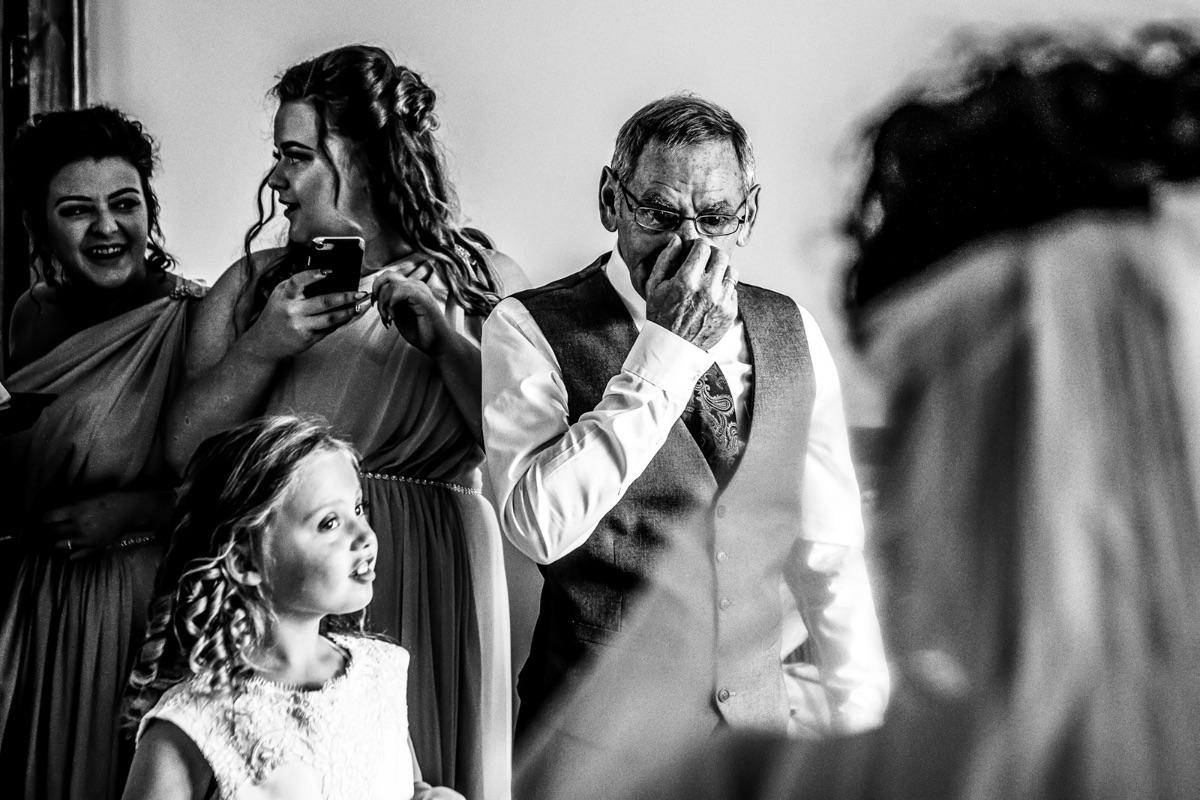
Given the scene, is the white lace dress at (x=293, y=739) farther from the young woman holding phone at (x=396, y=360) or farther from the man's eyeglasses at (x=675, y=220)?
the man's eyeglasses at (x=675, y=220)

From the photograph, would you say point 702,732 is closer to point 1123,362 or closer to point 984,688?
point 984,688

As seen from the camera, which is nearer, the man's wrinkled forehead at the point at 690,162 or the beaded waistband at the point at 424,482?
the man's wrinkled forehead at the point at 690,162

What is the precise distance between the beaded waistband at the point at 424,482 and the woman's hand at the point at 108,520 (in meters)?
0.39

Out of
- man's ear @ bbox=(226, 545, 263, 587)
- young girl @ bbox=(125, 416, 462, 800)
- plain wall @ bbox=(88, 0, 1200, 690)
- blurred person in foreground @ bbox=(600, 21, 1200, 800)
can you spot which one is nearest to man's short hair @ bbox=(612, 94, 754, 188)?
plain wall @ bbox=(88, 0, 1200, 690)

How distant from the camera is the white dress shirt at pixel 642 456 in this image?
1837 mm

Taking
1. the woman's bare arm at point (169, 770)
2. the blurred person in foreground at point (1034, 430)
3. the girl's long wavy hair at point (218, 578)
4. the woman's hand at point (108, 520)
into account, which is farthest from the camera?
the woman's hand at point (108, 520)

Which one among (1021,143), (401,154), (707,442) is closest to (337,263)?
(401,154)

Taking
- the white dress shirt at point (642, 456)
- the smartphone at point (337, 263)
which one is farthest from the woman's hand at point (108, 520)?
the white dress shirt at point (642, 456)

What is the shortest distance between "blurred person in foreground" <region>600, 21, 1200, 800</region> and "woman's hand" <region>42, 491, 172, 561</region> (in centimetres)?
97

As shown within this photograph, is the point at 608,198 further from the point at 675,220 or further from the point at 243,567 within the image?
the point at 243,567

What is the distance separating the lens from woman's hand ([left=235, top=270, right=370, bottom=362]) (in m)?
2.24

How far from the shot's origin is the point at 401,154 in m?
2.25

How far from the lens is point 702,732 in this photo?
1.95 metres

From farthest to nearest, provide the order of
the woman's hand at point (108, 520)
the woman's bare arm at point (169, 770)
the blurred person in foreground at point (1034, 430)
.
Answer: the woman's hand at point (108, 520)
the blurred person in foreground at point (1034, 430)
the woman's bare arm at point (169, 770)
